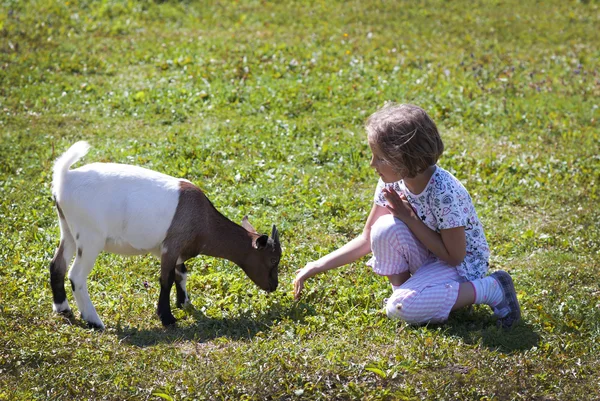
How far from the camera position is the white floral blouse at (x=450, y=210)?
4840 millimetres

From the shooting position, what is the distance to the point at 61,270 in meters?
5.20

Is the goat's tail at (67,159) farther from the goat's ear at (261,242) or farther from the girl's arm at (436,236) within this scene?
the girl's arm at (436,236)

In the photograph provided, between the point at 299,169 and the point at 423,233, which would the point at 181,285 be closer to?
the point at 423,233

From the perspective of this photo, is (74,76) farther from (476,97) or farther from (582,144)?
(582,144)

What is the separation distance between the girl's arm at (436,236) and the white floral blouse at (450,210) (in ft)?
0.21

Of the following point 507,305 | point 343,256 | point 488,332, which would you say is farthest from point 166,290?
point 507,305

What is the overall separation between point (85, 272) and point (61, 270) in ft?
0.76

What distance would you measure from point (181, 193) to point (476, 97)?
6.33 meters

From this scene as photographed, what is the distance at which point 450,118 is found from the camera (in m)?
9.86

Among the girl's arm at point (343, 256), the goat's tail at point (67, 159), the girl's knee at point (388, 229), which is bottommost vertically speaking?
the girl's arm at point (343, 256)

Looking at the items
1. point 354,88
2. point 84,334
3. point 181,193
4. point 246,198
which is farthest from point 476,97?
point 84,334

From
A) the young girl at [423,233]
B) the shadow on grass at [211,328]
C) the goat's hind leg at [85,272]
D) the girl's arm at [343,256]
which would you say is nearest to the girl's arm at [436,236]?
the young girl at [423,233]

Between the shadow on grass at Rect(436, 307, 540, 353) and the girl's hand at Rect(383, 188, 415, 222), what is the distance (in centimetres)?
77

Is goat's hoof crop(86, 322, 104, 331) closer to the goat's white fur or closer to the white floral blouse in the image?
the goat's white fur
